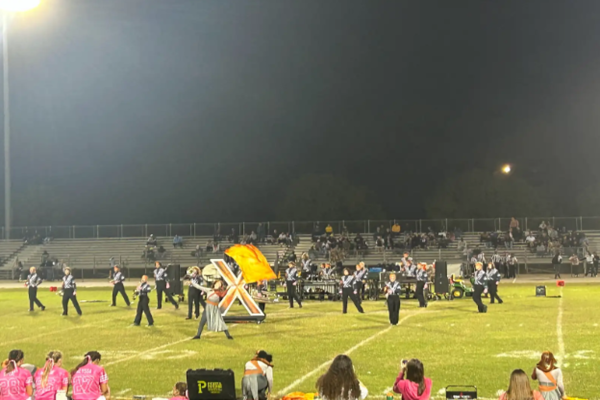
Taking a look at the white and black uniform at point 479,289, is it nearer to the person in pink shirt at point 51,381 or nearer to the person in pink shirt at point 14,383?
the person in pink shirt at point 51,381

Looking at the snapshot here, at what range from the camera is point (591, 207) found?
251 feet

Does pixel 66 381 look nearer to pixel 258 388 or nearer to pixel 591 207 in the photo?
pixel 258 388

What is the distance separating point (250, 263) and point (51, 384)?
1632cm

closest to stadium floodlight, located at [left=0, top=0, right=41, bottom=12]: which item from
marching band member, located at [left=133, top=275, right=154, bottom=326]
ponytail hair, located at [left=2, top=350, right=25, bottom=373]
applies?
marching band member, located at [left=133, top=275, right=154, bottom=326]

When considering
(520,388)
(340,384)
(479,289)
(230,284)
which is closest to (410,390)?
(340,384)

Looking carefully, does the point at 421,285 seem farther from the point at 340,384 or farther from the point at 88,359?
the point at 340,384

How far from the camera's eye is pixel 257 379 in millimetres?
10398

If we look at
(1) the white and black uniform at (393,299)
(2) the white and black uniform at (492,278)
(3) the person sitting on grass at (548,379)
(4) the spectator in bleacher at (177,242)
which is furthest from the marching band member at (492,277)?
(4) the spectator in bleacher at (177,242)

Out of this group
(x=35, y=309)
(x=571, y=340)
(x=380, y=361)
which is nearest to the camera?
(x=380, y=361)

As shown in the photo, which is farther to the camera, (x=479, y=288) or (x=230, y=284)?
(x=479, y=288)

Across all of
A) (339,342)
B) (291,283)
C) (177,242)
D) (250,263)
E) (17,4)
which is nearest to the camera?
(339,342)

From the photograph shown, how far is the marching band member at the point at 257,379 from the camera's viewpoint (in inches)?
408

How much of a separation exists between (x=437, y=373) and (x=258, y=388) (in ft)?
15.3

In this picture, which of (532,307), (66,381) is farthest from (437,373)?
(532,307)
